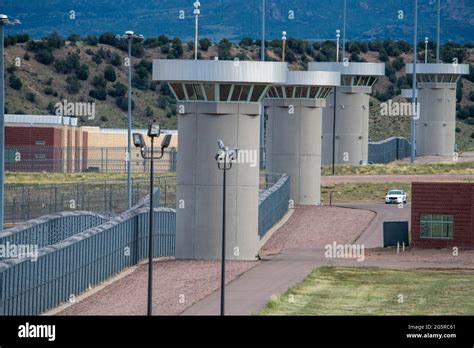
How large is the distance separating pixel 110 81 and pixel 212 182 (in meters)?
97.8

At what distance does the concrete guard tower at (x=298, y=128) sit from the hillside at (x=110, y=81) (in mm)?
55704

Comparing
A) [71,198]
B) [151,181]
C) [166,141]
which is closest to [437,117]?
[71,198]

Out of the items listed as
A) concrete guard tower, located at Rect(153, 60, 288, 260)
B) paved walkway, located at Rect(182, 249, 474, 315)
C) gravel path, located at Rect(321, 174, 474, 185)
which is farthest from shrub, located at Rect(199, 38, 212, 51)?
concrete guard tower, located at Rect(153, 60, 288, 260)

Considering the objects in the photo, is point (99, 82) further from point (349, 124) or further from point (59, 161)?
point (59, 161)

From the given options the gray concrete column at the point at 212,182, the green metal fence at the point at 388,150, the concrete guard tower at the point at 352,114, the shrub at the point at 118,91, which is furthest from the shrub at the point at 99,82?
the gray concrete column at the point at 212,182

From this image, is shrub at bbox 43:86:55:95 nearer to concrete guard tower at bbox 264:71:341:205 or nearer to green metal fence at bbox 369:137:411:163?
green metal fence at bbox 369:137:411:163

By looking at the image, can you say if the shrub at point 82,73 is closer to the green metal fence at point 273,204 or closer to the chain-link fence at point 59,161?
the chain-link fence at point 59,161

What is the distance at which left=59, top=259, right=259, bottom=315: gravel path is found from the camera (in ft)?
131

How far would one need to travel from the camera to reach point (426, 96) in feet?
413

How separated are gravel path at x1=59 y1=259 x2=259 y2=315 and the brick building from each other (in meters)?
10.3

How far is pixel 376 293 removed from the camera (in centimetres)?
4434

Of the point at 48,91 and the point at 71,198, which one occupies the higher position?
the point at 48,91

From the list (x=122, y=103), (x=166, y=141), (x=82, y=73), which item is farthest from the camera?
(x=82, y=73)

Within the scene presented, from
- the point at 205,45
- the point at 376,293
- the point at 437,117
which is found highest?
the point at 205,45
